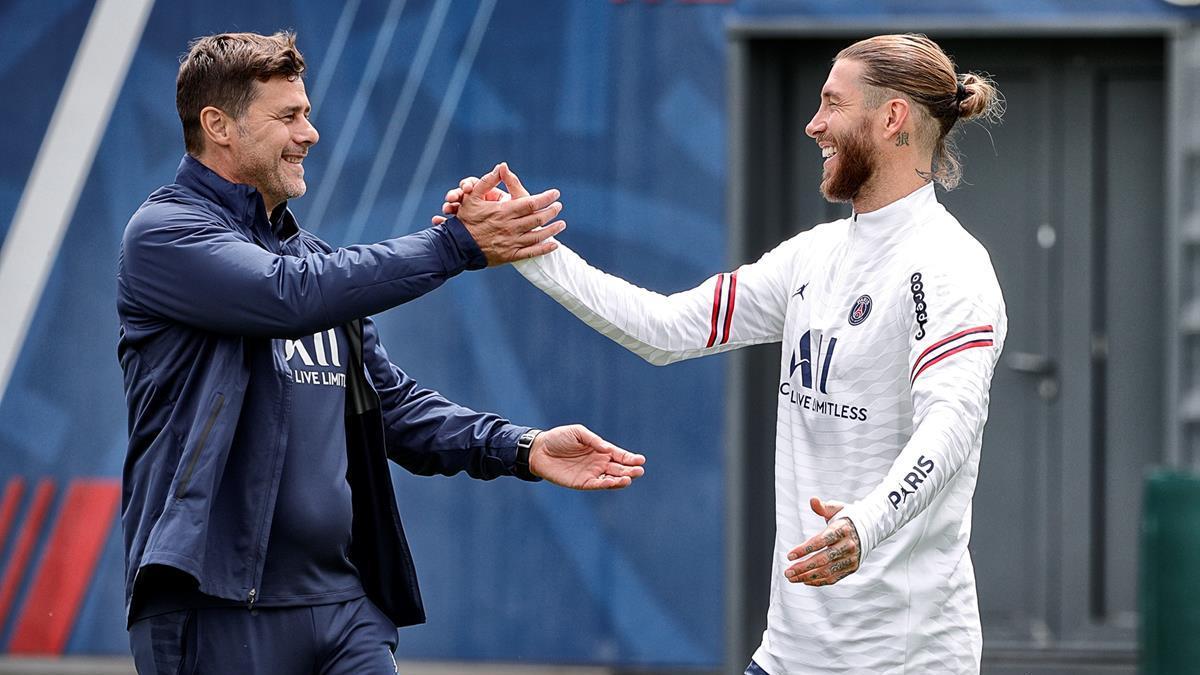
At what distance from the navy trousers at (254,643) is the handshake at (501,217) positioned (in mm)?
848

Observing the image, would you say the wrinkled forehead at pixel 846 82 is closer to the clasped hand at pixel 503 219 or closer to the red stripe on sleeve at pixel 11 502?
the clasped hand at pixel 503 219

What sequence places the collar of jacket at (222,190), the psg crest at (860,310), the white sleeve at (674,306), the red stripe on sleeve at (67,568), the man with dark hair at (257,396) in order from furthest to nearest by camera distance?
the red stripe on sleeve at (67,568) → the white sleeve at (674,306) → the collar of jacket at (222,190) → the psg crest at (860,310) → the man with dark hair at (257,396)

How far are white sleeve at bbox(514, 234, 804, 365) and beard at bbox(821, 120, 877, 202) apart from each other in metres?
0.22

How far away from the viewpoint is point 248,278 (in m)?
3.34

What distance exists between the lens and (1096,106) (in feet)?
23.3

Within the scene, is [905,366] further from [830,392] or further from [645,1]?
[645,1]

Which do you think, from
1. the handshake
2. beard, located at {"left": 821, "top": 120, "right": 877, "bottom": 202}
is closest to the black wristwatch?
the handshake

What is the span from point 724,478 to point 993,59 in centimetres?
213

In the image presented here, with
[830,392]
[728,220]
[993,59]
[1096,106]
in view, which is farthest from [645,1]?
[830,392]

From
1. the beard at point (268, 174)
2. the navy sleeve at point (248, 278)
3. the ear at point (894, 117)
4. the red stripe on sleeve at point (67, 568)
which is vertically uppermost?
the ear at point (894, 117)

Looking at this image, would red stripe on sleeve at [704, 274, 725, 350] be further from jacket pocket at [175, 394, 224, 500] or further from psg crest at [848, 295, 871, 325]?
jacket pocket at [175, 394, 224, 500]

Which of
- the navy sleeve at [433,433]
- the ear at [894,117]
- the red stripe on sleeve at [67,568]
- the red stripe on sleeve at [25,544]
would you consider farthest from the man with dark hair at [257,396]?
the red stripe on sleeve at [25,544]

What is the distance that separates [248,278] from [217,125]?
0.44 metres

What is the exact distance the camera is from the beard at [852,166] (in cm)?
361
